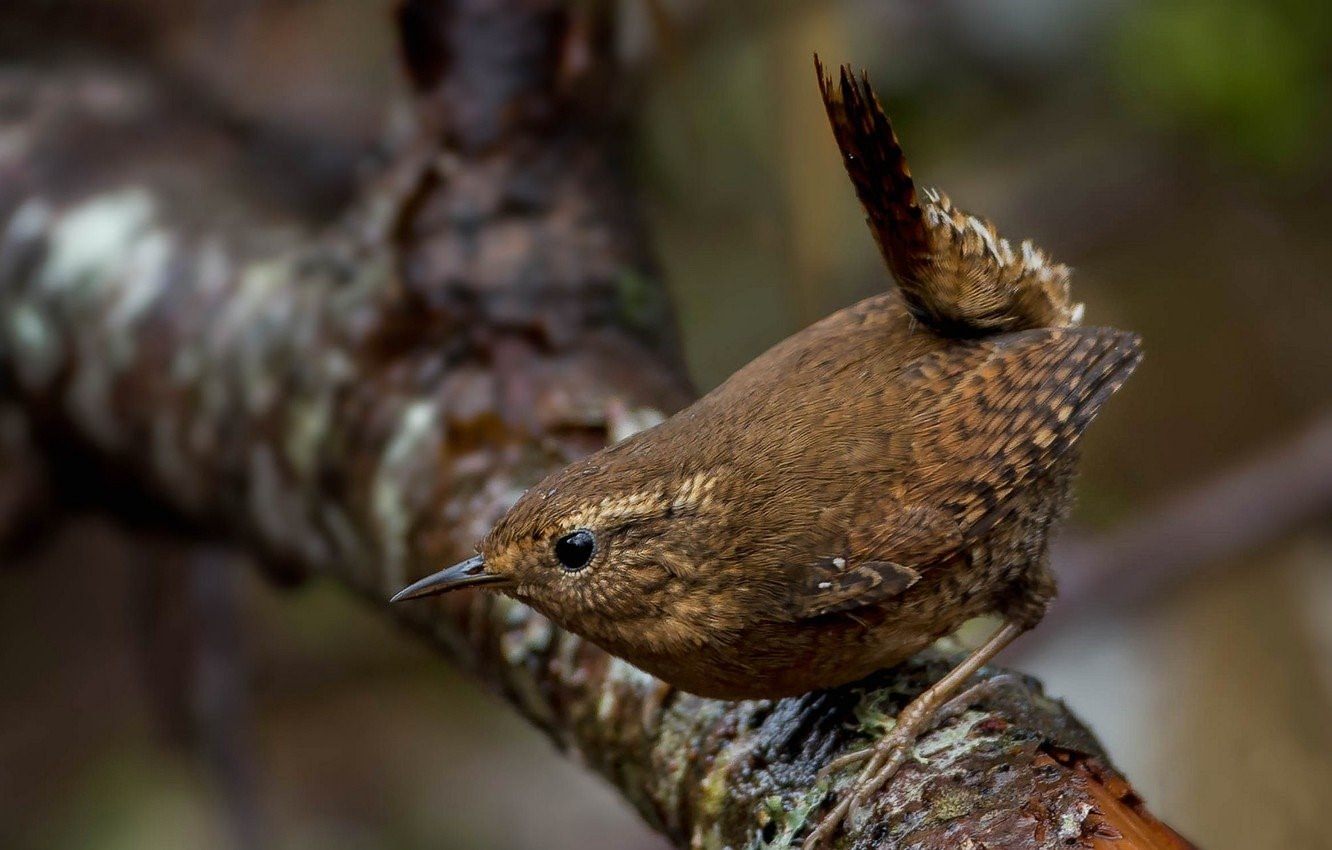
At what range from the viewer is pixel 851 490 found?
82.2 inches

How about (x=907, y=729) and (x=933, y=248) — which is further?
(x=933, y=248)

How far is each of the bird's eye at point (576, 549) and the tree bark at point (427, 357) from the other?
12.5 inches

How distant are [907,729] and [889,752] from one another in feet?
0.17

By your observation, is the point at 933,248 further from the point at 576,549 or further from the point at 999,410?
the point at 576,549

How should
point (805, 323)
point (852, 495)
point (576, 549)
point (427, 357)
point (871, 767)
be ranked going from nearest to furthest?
point (871, 767) → point (852, 495) → point (576, 549) → point (427, 357) → point (805, 323)

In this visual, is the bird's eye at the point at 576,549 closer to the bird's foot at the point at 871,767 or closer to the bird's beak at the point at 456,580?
the bird's beak at the point at 456,580

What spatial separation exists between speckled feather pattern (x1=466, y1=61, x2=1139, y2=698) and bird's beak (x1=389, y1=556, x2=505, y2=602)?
1.6 inches

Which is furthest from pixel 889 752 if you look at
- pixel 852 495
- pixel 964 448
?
pixel 964 448

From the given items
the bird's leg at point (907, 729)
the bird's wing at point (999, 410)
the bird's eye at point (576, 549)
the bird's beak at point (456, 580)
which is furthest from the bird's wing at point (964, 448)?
the bird's beak at point (456, 580)

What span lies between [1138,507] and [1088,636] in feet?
2.34

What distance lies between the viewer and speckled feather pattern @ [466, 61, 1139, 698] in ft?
6.78

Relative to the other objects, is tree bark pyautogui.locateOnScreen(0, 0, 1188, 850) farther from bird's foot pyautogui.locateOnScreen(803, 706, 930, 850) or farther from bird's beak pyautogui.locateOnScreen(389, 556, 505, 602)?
bird's beak pyautogui.locateOnScreen(389, 556, 505, 602)

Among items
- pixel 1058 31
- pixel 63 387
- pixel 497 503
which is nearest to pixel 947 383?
pixel 497 503

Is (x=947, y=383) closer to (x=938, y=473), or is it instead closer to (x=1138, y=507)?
(x=938, y=473)
